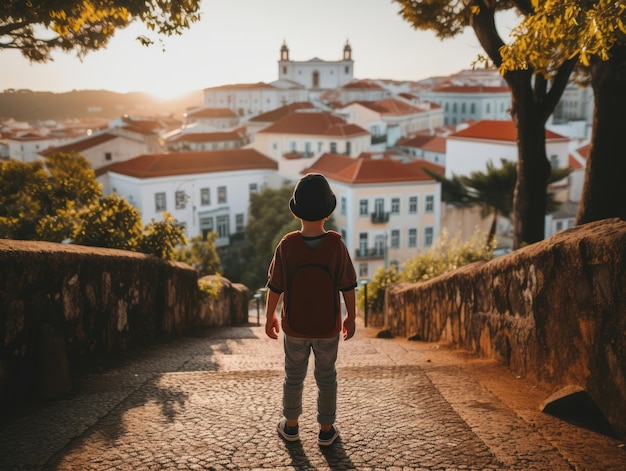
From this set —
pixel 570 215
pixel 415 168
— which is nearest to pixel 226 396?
pixel 570 215

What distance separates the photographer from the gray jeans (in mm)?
3543

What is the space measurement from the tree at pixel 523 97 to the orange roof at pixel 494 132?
113 ft

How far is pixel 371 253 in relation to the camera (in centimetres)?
4428

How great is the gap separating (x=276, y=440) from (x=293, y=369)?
0.36m

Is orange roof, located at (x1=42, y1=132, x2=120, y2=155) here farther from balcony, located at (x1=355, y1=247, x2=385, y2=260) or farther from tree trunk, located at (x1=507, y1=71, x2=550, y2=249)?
tree trunk, located at (x1=507, y1=71, x2=550, y2=249)

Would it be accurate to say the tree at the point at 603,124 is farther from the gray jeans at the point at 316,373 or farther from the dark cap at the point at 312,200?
the gray jeans at the point at 316,373

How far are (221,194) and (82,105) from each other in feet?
36.5

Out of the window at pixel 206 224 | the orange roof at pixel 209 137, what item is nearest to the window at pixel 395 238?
the window at pixel 206 224

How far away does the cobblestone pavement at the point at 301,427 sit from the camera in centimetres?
322

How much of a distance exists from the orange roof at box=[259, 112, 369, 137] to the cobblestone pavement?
179 feet

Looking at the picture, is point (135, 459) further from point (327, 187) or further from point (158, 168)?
point (158, 168)

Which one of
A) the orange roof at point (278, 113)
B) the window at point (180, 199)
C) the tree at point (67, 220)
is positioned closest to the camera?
the tree at point (67, 220)

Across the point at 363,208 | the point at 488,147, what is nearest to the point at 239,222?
the point at 363,208

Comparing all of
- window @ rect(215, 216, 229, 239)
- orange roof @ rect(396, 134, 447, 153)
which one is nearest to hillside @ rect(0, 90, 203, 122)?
window @ rect(215, 216, 229, 239)
